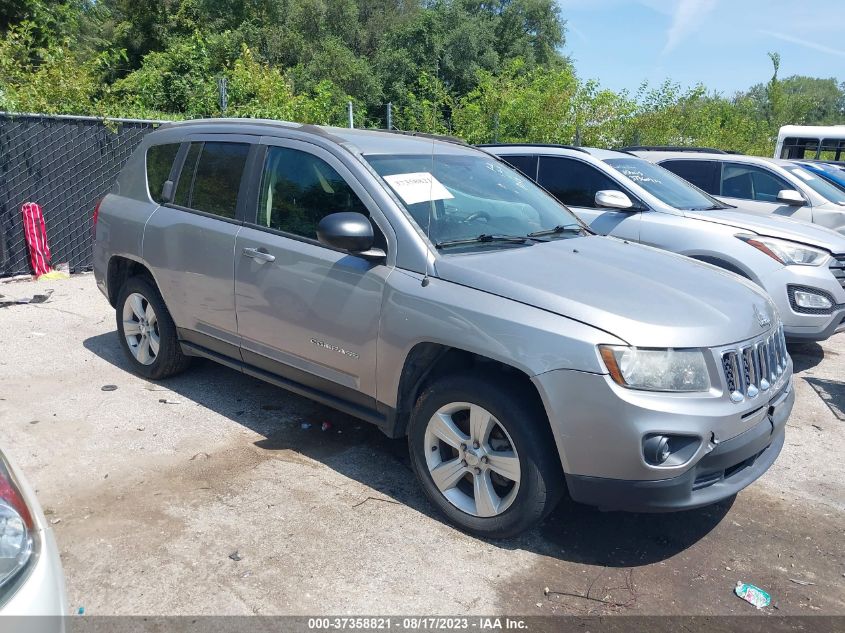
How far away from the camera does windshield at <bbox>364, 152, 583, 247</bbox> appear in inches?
153

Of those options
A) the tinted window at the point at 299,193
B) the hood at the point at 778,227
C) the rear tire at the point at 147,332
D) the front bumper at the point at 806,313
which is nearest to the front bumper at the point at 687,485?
the tinted window at the point at 299,193

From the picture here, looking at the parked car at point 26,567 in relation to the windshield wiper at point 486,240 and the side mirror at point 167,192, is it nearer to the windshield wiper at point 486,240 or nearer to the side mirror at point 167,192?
the windshield wiper at point 486,240

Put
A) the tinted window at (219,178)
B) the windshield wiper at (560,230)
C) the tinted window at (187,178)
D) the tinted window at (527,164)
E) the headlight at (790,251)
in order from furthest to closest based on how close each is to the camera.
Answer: the tinted window at (527,164), the headlight at (790,251), the tinted window at (187,178), the tinted window at (219,178), the windshield wiper at (560,230)

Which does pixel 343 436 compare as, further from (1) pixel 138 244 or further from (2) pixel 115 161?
(2) pixel 115 161

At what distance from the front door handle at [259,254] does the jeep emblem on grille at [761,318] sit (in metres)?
2.65

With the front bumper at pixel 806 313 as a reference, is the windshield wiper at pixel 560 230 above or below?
above

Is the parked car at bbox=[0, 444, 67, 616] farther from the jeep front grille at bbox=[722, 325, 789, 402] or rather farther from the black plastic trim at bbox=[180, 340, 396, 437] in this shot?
the jeep front grille at bbox=[722, 325, 789, 402]

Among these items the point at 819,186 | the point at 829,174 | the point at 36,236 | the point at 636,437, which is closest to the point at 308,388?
the point at 636,437

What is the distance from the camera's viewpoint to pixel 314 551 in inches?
131

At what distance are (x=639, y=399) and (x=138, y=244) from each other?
3835 millimetres

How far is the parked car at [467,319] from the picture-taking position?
3.04 metres

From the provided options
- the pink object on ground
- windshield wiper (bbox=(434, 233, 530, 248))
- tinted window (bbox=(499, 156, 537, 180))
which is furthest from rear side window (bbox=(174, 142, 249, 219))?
the pink object on ground

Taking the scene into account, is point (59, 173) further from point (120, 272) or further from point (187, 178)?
point (187, 178)

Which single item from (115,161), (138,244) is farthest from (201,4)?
(138,244)
